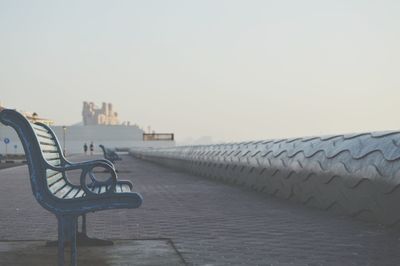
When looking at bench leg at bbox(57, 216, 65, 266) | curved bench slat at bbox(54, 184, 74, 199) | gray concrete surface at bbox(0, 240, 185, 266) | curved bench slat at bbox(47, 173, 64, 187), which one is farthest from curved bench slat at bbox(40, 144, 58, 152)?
gray concrete surface at bbox(0, 240, 185, 266)

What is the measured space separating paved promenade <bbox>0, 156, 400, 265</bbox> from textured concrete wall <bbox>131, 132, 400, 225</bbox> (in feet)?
0.94

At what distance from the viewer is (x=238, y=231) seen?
7.33 meters

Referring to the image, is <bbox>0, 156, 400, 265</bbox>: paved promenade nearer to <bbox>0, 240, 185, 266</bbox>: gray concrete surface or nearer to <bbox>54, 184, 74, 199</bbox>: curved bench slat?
<bbox>0, 240, 185, 266</bbox>: gray concrete surface

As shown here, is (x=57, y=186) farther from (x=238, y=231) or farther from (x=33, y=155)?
(x=238, y=231)

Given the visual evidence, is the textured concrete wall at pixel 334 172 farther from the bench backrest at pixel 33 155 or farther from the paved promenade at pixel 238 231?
the bench backrest at pixel 33 155

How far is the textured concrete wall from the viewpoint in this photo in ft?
25.5

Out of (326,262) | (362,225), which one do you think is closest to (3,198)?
(362,225)

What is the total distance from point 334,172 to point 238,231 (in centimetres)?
263

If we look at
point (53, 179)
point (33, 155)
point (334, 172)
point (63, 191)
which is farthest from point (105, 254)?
point (334, 172)

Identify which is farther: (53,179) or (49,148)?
(49,148)

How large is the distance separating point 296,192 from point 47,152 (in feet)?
20.8

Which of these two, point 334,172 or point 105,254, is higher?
point 334,172

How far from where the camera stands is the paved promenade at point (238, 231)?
5.68 metres

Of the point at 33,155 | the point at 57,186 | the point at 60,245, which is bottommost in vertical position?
the point at 60,245
